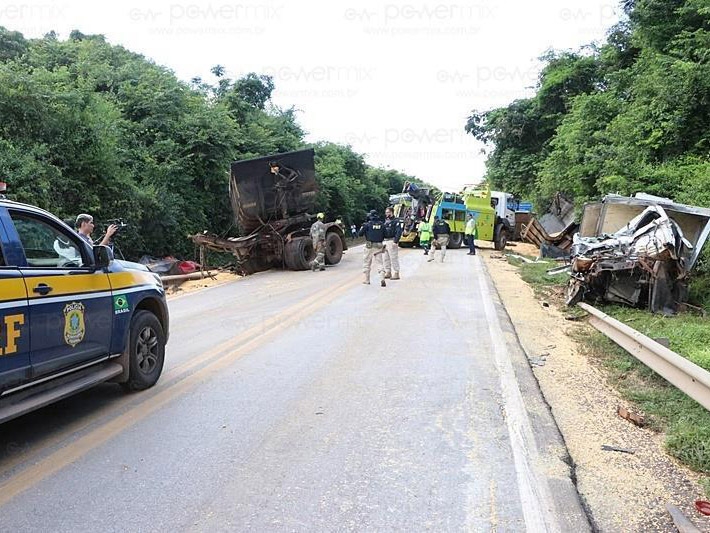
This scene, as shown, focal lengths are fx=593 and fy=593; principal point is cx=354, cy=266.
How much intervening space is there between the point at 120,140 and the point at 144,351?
1439cm

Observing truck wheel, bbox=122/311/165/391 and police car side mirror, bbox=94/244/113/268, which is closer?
police car side mirror, bbox=94/244/113/268

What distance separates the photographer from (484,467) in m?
3.94

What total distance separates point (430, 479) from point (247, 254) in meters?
12.9

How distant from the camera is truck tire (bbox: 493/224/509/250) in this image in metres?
26.5

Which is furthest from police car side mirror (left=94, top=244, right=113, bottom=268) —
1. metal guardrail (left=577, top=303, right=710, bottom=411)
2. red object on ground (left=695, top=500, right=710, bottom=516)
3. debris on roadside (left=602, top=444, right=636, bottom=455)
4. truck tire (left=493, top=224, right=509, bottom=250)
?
truck tire (left=493, top=224, right=509, bottom=250)

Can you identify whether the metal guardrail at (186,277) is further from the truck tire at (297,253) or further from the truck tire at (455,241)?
the truck tire at (455,241)

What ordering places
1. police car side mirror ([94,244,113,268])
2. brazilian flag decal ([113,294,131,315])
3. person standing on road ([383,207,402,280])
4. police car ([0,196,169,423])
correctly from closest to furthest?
1. police car ([0,196,169,423])
2. police car side mirror ([94,244,113,268])
3. brazilian flag decal ([113,294,131,315])
4. person standing on road ([383,207,402,280])

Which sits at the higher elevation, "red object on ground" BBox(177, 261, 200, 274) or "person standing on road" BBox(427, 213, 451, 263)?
"person standing on road" BBox(427, 213, 451, 263)

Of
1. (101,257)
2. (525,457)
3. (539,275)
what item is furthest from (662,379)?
(539,275)

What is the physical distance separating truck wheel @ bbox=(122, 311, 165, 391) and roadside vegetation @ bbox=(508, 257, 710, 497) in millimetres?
4388

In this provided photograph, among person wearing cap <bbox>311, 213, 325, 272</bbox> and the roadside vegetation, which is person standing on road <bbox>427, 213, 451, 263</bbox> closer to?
person wearing cap <bbox>311, 213, 325, 272</bbox>

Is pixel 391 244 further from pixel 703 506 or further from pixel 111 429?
pixel 703 506

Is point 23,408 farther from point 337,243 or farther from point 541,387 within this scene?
point 337,243

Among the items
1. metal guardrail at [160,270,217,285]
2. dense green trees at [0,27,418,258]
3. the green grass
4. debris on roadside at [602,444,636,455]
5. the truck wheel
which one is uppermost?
dense green trees at [0,27,418,258]
